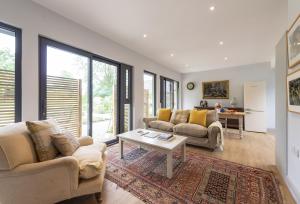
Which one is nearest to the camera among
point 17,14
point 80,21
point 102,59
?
point 17,14

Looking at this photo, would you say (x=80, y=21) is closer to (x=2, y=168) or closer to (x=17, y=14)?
(x=17, y=14)

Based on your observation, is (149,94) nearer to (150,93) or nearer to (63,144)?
(150,93)

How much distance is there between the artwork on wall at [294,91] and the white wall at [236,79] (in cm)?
442

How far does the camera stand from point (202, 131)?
3057 millimetres

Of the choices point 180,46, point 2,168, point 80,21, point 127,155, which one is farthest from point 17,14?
point 180,46

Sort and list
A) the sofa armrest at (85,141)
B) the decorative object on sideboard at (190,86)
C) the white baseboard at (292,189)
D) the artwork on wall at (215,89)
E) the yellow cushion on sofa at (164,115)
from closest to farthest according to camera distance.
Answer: the white baseboard at (292,189)
the sofa armrest at (85,141)
the yellow cushion on sofa at (164,115)
the artwork on wall at (215,89)
the decorative object on sideboard at (190,86)

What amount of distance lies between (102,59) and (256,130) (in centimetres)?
575

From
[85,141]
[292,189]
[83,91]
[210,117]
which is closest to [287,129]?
[292,189]

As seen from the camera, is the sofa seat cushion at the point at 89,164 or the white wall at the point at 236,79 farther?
the white wall at the point at 236,79

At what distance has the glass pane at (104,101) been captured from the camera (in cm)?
320

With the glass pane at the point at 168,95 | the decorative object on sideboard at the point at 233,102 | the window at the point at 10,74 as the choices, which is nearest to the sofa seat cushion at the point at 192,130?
the glass pane at the point at 168,95

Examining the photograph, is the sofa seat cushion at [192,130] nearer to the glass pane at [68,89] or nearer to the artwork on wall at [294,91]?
the artwork on wall at [294,91]

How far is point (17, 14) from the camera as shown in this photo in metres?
→ 1.91

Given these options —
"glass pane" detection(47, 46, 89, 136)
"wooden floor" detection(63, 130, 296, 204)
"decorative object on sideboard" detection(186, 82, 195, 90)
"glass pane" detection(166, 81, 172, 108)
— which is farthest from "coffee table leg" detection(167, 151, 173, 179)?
"decorative object on sideboard" detection(186, 82, 195, 90)
